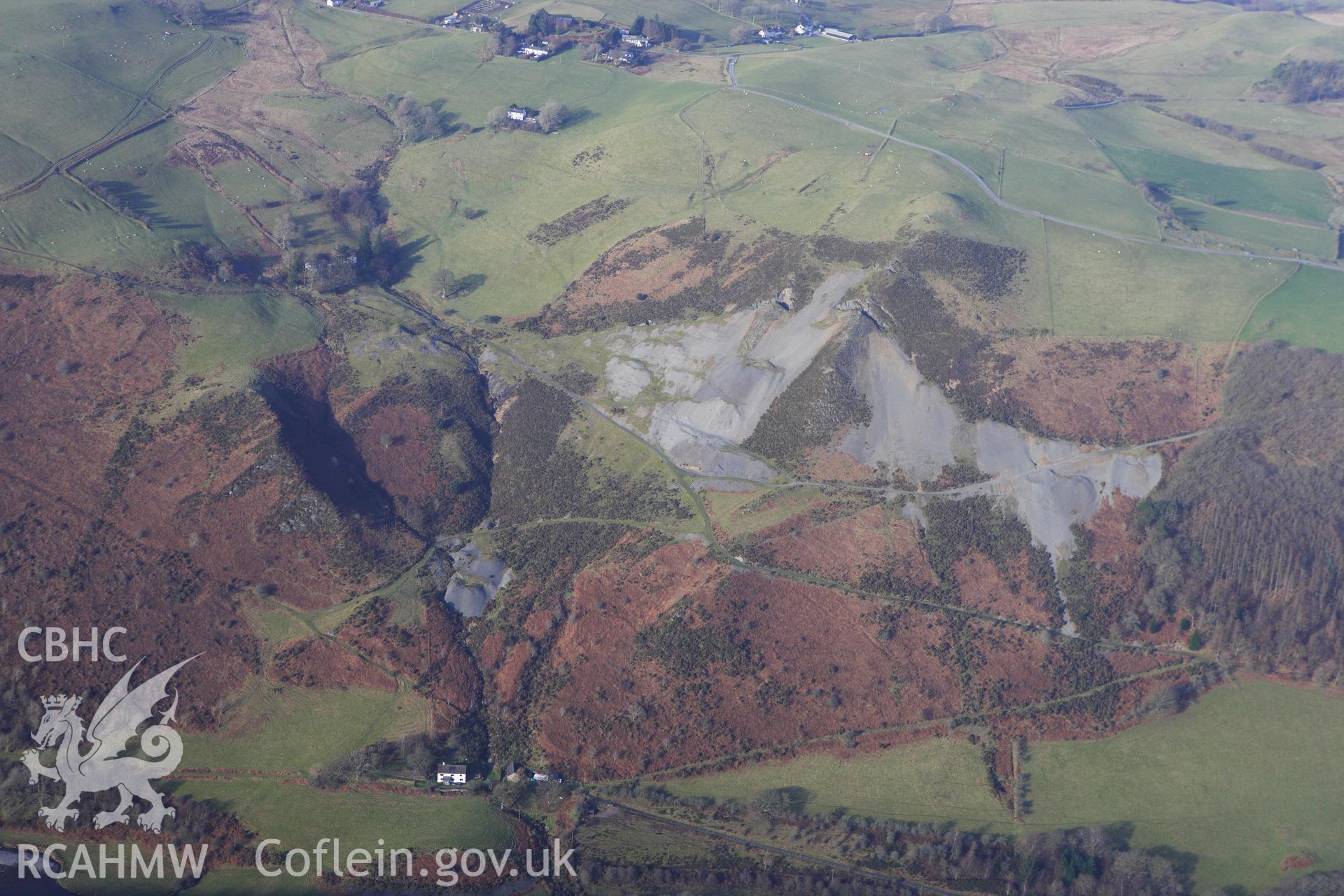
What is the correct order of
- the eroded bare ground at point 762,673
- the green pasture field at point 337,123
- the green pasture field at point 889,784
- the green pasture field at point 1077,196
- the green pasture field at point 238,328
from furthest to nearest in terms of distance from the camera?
the green pasture field at point 337,123 < the green pasture field at point 1077,196 < the green pasture field at point 238,328 < the eroded bare ground at point 762,673 < the green pasture field at point 889,784

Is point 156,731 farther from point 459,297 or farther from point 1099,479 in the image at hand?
point 1099,479

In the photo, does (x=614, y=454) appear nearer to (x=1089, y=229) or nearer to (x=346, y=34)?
(x=1089, y=229)

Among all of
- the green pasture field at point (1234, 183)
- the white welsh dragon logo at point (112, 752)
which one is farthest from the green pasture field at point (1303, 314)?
the white welsh dragon logo at point (112, 752)

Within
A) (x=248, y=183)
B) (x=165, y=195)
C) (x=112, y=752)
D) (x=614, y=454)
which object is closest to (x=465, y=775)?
(x=112, y=752)

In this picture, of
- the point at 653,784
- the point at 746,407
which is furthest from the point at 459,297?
the point at 653,784

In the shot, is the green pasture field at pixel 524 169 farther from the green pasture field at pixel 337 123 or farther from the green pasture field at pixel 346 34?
the green pasture field at pixel 337 123

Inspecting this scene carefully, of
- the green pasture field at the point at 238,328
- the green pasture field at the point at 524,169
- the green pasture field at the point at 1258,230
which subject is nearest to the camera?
the green pasture field at the point at 238,328

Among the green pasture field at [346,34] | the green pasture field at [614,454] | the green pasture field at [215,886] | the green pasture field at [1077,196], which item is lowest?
the green pasture field at [215,886]
